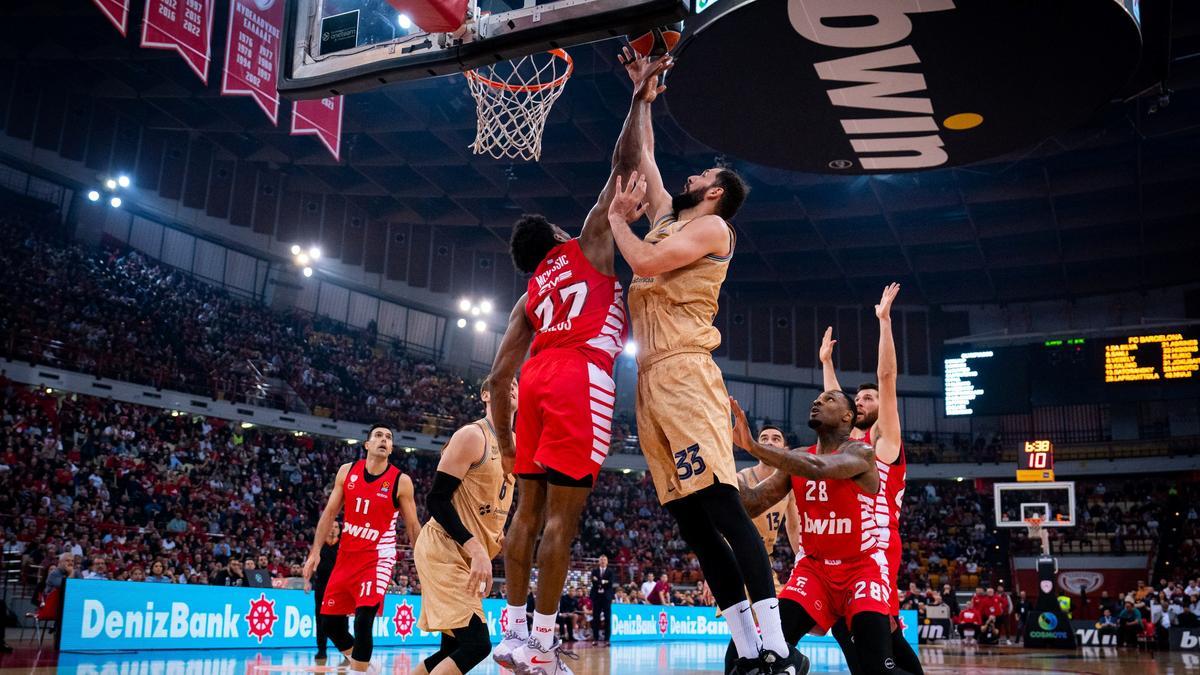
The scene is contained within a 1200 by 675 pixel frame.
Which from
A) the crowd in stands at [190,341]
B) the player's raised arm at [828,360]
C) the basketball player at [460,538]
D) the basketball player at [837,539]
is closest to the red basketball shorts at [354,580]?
the basketball player at [460,538]

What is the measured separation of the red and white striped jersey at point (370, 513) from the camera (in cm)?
823

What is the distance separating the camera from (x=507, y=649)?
169 inches

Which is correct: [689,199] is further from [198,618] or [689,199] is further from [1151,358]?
[1151,358]

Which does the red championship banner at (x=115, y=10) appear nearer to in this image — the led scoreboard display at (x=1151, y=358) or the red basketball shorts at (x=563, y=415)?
the red basketball shorts at (x=563, y=415)

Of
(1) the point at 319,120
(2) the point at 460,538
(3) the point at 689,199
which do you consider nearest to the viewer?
(3) the point at 689,199

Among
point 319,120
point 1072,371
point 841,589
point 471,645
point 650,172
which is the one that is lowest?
point 471,645

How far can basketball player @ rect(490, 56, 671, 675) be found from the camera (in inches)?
168

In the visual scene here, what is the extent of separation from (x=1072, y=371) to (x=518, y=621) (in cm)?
2444

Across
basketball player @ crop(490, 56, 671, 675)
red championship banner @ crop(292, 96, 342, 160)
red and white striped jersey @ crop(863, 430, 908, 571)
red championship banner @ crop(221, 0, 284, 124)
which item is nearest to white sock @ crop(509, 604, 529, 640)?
basketball player @ crop(490, 56, 671, 675)

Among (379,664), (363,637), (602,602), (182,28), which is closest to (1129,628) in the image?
(602,602)

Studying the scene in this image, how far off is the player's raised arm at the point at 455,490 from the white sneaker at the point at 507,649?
2.19 feet

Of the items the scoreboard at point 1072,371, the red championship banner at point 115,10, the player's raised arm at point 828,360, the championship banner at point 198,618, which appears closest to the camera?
the player's raised arm at point 828,360

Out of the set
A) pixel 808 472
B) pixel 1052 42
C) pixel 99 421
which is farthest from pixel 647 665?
pixel 99 421

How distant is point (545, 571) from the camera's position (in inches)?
167
